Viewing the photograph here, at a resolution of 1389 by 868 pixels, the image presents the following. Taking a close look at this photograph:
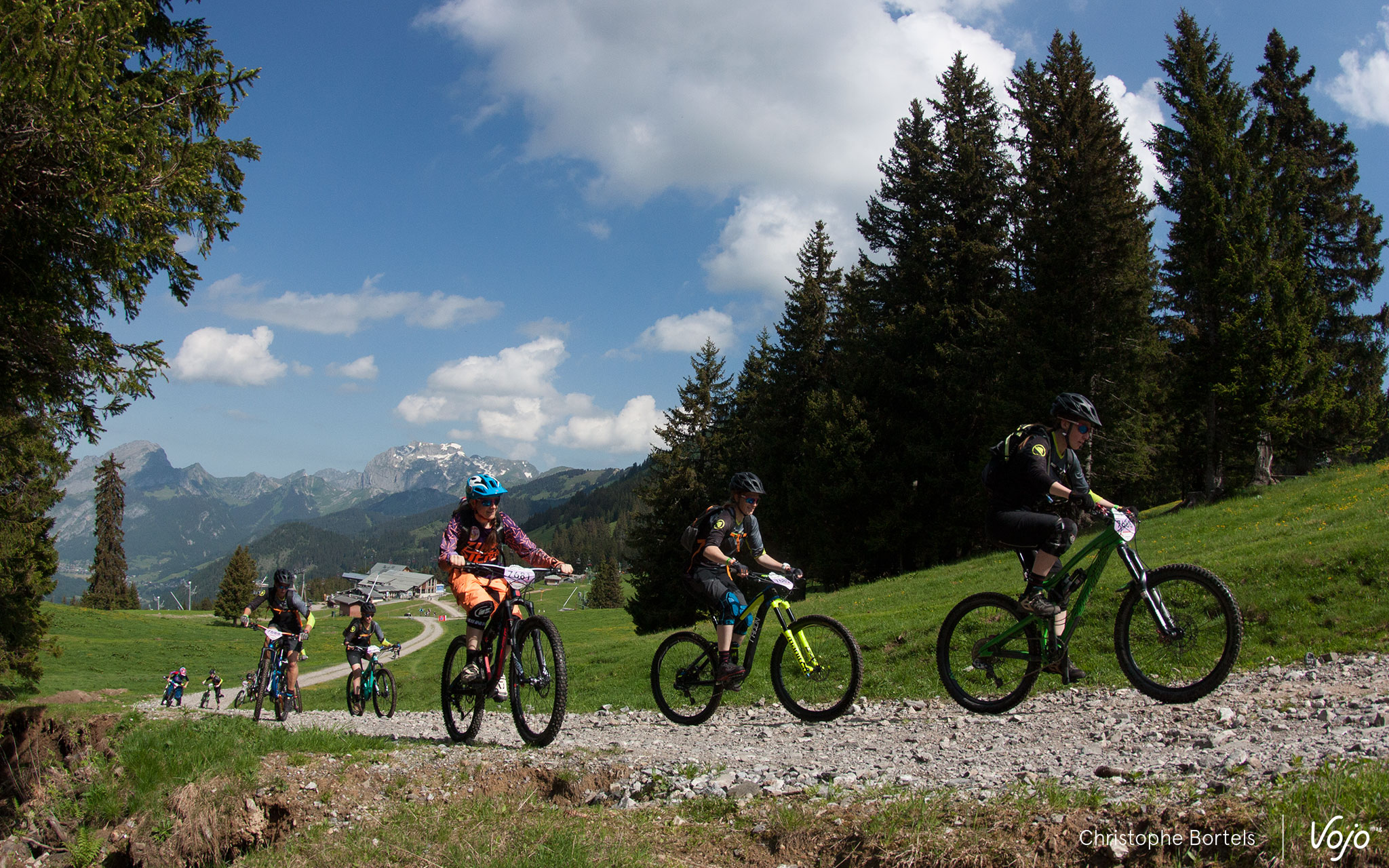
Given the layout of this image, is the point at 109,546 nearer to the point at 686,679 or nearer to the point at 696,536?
the point at 686,679

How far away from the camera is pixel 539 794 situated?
5.63 metres

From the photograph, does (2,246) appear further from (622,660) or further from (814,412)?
(814,412)

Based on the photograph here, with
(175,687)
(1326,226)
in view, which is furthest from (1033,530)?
(1326,226)

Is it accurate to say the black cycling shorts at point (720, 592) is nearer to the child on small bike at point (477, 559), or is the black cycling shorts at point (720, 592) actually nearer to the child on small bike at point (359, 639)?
the child on small bike at point (477, 559)

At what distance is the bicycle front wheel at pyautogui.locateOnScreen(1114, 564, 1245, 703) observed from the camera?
18.1 ft

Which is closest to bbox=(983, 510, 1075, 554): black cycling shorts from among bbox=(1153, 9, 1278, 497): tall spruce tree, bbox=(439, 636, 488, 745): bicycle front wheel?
bbox=(439, 636, 488, 745): bicycle front wheel

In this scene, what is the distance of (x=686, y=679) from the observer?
27.6ft

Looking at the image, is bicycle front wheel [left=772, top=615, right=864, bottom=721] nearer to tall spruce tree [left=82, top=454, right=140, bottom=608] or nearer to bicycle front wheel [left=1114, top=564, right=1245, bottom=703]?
bicycle front wheel [left=1114, top=564, right=1245, bottom=703]

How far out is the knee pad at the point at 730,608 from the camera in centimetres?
791

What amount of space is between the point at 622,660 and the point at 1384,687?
615 inches

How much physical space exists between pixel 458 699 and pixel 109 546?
109 m

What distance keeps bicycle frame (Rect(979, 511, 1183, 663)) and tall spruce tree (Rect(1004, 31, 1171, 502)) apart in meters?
25.6

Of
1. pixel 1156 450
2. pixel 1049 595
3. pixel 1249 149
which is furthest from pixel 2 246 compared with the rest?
pixel 1249 149

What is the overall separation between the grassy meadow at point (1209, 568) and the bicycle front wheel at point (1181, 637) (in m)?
3.51
